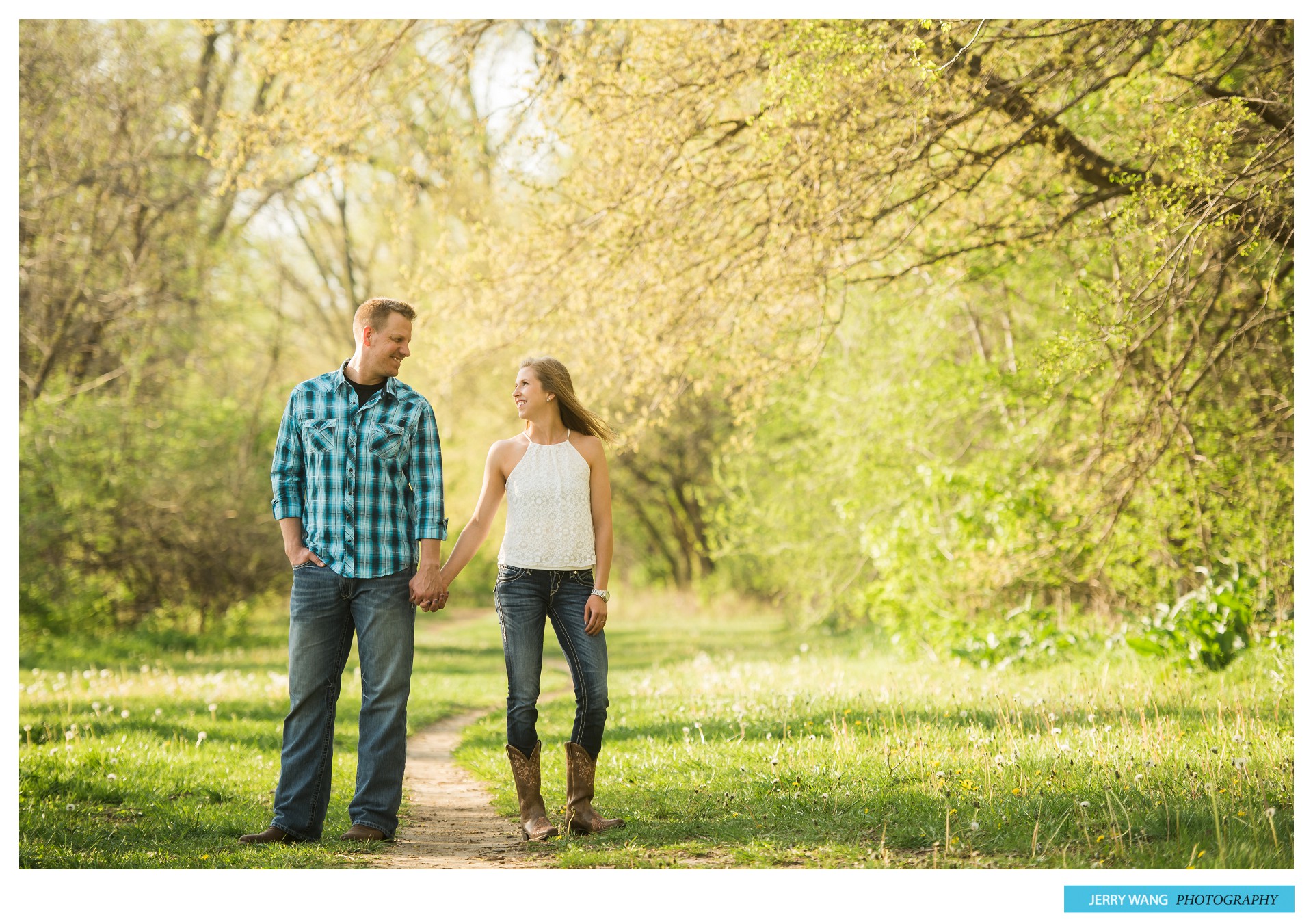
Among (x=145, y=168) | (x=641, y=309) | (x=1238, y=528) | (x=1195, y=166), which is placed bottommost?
(x=1238, y=528)

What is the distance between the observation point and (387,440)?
15.4 feet

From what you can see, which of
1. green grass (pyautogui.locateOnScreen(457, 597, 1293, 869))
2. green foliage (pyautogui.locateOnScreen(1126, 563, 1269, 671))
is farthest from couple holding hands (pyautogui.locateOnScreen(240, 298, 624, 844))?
green foliage (pyautogui.locateOnScreen(1126, 563, 1269, 671))

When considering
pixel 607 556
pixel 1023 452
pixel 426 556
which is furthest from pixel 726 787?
pixel 1023 452

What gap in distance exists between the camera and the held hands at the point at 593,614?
4.59 m

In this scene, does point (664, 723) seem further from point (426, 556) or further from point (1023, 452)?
point (1023, 452)

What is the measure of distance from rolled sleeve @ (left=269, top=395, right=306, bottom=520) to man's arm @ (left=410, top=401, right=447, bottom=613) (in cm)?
51

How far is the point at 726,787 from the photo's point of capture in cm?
522

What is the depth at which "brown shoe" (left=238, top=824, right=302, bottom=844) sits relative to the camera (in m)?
4.52

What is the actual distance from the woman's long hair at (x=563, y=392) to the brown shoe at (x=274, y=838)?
2109 millimetres

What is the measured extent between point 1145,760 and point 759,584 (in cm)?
1716

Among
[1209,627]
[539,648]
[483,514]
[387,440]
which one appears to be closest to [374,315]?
[387,440]
